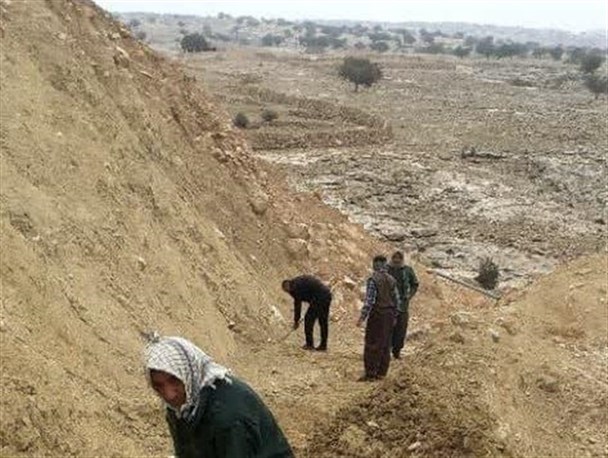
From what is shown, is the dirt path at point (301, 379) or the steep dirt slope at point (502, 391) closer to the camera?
the steep dirt slope at point (502, 391)

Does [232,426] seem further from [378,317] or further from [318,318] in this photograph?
[318,318]

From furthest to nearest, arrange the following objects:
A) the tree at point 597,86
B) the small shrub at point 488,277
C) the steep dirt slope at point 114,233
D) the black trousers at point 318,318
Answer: the tree at point 597,86, the small shrub at point 488,277, the black trousers at point 318,318, the steep dirt slope at point 114,233

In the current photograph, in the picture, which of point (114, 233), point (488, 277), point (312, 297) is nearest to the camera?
point (114, 233)

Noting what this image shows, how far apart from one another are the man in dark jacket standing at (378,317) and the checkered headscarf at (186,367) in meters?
5.34

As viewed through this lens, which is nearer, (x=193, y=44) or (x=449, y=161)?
(x=449, y=161)

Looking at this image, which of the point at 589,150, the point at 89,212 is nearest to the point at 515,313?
the point at 89,212

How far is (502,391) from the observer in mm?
7746

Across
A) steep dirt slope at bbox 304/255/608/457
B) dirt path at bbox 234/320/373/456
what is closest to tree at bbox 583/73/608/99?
steep dirt slope at bbox 304/255/608/457

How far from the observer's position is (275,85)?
49.3 meters

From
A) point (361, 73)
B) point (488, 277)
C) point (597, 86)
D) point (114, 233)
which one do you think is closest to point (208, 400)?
point (114, 233)

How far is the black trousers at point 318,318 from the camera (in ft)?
31.2

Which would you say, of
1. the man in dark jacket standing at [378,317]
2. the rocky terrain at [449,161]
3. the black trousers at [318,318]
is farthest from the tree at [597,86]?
the man in dark jacket standing at [378,317]

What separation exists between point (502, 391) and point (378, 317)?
4.62 feet

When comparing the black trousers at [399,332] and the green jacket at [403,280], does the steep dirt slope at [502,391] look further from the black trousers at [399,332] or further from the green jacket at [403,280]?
the black trousers at [399,332]
